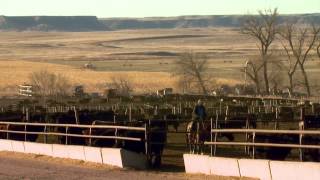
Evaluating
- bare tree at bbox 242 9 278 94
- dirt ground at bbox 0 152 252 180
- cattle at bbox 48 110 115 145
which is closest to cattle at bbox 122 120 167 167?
dirt ground at bbox 0 152 252 180

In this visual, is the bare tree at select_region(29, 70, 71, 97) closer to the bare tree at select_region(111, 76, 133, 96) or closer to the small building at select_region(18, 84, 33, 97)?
the small building at select_region(18, 84, 33, 97)

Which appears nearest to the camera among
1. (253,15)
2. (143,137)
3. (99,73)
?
(143,137)

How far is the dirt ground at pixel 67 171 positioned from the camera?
18266mm

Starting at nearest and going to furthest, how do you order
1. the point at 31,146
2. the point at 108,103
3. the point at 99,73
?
the point at 31,146
the point at 108,103
the point at 99,73

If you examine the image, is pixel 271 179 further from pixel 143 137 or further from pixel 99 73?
pixel 99 73

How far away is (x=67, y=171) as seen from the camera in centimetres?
1978

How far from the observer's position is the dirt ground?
59.9 feet

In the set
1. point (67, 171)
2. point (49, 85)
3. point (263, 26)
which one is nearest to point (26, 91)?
point (49, 85)

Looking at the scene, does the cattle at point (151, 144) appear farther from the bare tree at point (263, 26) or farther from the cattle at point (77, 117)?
the bare tree at point (263, 26)

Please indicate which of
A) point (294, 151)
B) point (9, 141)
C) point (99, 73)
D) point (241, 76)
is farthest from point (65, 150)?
point (99, 73)

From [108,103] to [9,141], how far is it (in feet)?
107

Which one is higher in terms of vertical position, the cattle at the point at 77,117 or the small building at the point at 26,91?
the cattle at the point at 77,117

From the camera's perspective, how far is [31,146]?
25812mm

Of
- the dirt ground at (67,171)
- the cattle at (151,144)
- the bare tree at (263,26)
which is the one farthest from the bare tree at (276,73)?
the dirt ground at (67,171)
